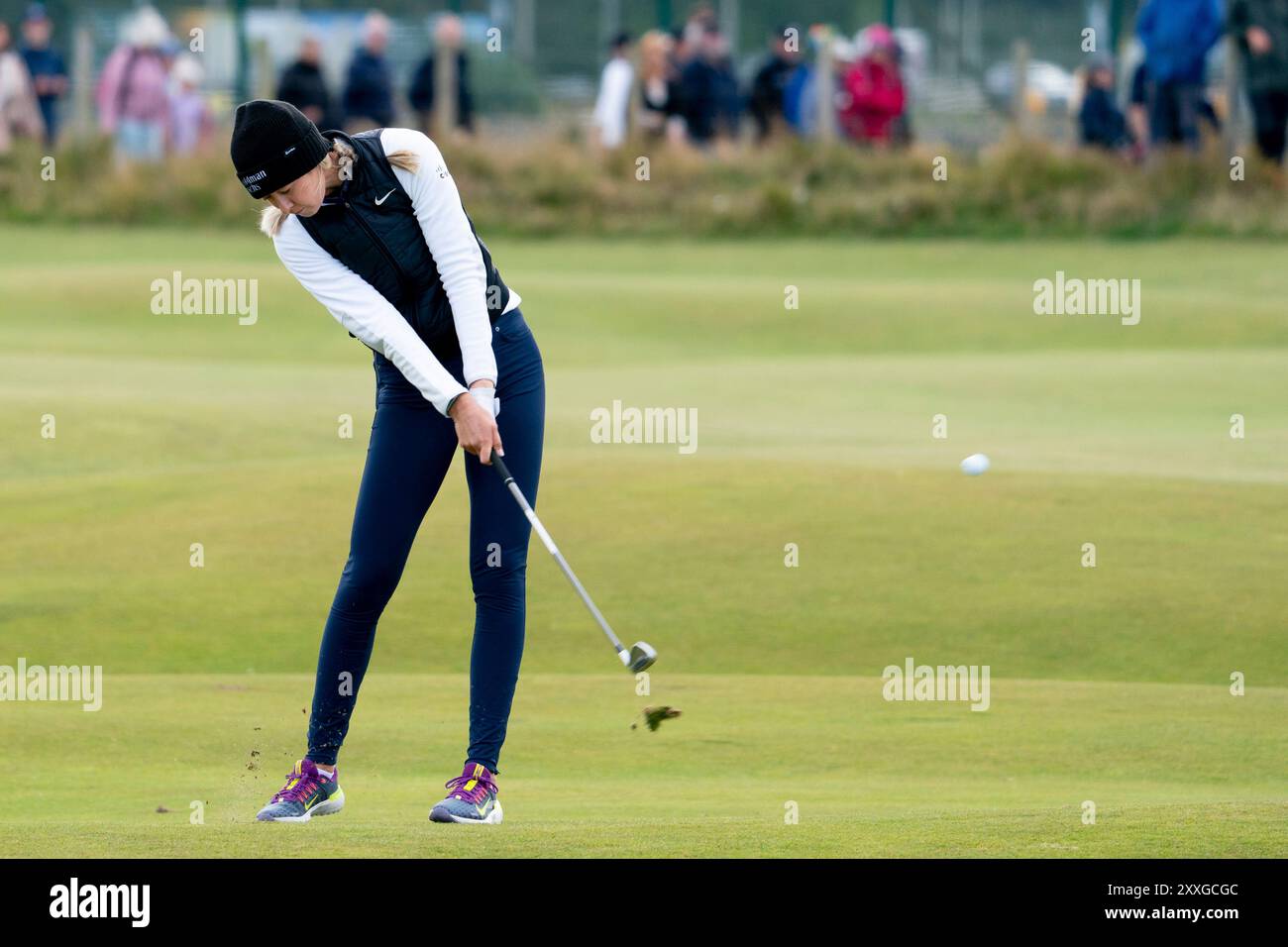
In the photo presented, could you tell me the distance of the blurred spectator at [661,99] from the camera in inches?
992

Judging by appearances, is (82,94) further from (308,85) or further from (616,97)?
(616,97)

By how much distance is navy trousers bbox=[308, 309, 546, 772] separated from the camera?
622 centimetres

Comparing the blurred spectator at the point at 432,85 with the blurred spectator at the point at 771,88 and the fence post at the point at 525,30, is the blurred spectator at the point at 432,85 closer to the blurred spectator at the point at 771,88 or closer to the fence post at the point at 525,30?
the blurred spectator at the point at 771,88

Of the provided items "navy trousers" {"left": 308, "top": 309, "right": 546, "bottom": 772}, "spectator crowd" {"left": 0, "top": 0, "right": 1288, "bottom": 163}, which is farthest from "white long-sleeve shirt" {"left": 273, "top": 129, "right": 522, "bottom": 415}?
"spectator crowd" {"left": 0, "top": 0, "right": 1288, "bottom": 163}

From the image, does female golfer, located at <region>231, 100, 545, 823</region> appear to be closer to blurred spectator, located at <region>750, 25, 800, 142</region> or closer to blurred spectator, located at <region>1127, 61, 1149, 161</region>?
blurred spectator, located at <region>1127, 61, 1149, 161</region>

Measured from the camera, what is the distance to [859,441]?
1390 cm

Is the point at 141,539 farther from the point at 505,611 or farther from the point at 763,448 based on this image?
the point at 505,611

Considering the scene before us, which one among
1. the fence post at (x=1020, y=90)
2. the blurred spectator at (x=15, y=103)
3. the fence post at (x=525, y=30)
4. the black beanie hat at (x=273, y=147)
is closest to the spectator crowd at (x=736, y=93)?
the fence post at (x=1020, y=90)

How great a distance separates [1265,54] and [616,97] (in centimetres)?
785

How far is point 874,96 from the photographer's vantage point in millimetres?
25359

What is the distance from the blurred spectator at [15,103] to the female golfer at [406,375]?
72.3ft

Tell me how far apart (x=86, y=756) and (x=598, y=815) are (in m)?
2.16

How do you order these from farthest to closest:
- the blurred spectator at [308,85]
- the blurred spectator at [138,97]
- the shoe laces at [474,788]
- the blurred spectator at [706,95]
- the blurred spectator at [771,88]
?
the blurred spectator at [138,97]
the blurred spectator at [771,88]
the blurred spectator at [706,95]
the blurred spectator at [308,85]
the shoe laces at [474,788]

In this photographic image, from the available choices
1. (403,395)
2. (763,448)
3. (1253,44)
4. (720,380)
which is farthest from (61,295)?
(403,395)
